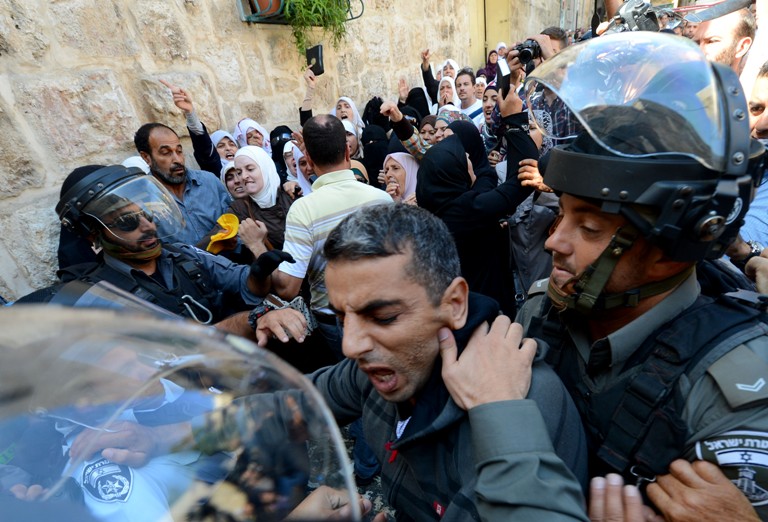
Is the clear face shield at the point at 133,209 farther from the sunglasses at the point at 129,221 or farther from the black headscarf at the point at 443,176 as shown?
the black headscarf at the point at 443,176

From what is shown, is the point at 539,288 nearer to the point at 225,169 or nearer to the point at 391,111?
the point at 391,111

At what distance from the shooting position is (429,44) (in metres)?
8.13

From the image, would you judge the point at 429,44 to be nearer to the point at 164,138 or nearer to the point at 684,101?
the point at 164,138

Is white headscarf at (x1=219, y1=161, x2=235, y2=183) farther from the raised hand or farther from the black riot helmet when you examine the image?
the black riot helmet

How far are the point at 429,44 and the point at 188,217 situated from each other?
663 centimetres

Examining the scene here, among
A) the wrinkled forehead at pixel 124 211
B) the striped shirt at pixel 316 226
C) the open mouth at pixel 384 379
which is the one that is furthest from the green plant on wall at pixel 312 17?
the open mouth at pixel 384 379

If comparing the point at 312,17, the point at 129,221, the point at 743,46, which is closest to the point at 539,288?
the point at 129,221

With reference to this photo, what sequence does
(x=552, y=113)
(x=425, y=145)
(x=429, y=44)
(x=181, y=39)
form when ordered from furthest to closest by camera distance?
(x=429, y=44) < (x=425, y=145) < (x=181, y=39) < (x=552, y=113)

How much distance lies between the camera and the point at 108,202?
2.14 m

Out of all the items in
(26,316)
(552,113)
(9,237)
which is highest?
(26,316)

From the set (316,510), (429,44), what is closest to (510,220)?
(316,510)

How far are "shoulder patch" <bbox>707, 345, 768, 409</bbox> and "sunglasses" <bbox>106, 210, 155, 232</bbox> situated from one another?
8.37 feet

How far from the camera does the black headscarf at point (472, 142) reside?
11.3ft

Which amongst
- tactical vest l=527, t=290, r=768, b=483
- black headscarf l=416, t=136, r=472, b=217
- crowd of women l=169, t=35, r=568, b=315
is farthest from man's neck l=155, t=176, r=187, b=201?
tactical vest l=527, t=290, r=768, b=483
